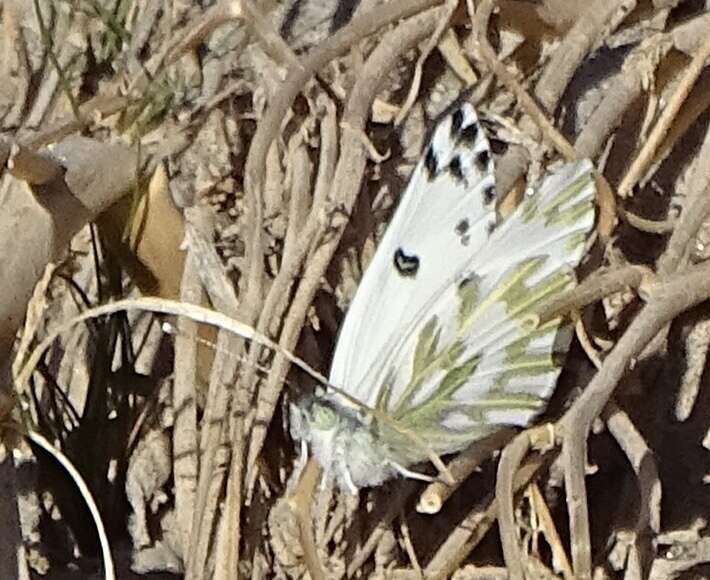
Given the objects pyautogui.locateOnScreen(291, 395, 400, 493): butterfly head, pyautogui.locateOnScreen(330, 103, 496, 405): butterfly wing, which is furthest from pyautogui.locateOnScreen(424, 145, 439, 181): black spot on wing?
pyautogui.locateOnScreen(291, 395, 400, 493): butterfly head

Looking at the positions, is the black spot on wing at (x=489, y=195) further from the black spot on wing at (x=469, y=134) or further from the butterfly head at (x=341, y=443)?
the butterfly head at (x=341, y=443)

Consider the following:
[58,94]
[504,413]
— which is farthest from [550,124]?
[58,94]

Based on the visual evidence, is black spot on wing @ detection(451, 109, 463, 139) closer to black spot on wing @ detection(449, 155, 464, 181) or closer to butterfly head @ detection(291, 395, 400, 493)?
black spot on wing @ detection(449, 155, 464, 181)

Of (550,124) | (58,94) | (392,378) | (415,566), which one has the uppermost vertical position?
(58,94)

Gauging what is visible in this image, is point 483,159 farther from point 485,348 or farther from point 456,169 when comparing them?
point 485,348

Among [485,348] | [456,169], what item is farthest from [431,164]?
[485,348]

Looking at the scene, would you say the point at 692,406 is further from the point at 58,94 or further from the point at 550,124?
the point at 58,94
